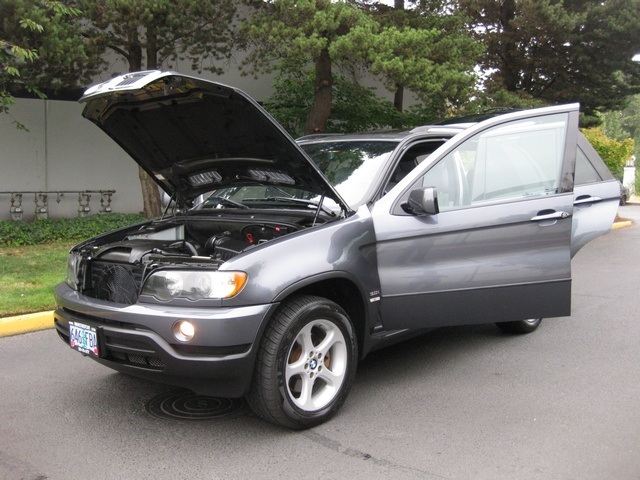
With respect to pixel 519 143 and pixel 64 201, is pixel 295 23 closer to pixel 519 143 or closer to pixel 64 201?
pixel 64 201

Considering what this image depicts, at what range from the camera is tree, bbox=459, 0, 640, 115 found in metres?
17.4

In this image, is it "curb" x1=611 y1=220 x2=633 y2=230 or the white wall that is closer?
the white wall

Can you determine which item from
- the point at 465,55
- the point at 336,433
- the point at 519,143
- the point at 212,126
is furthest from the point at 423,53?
the point at 336,433

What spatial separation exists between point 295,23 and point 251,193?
22.7 feet

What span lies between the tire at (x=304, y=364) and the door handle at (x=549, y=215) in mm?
1606

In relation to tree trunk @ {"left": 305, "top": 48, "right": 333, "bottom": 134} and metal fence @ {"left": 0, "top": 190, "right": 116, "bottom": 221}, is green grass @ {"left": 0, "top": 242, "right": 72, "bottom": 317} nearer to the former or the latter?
metal fence @ {"left": 0, "top": 190, "right": 116, "bottom": 221}

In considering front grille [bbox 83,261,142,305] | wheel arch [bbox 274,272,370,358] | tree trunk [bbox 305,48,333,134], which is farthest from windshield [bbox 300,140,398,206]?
tree trunk [bbox 305,48,333,134]

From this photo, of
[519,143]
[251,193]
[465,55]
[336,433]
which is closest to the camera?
[336,433]

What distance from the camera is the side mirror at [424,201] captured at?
4.09m

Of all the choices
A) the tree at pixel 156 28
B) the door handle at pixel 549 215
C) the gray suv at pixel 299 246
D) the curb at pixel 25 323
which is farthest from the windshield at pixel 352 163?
the tree at pixel 156 28

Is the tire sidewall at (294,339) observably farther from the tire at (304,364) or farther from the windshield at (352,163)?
the windshield at (352,163)

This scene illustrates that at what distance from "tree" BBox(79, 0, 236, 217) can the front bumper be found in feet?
25.5

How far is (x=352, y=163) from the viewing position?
4863 mm

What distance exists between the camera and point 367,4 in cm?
1370
